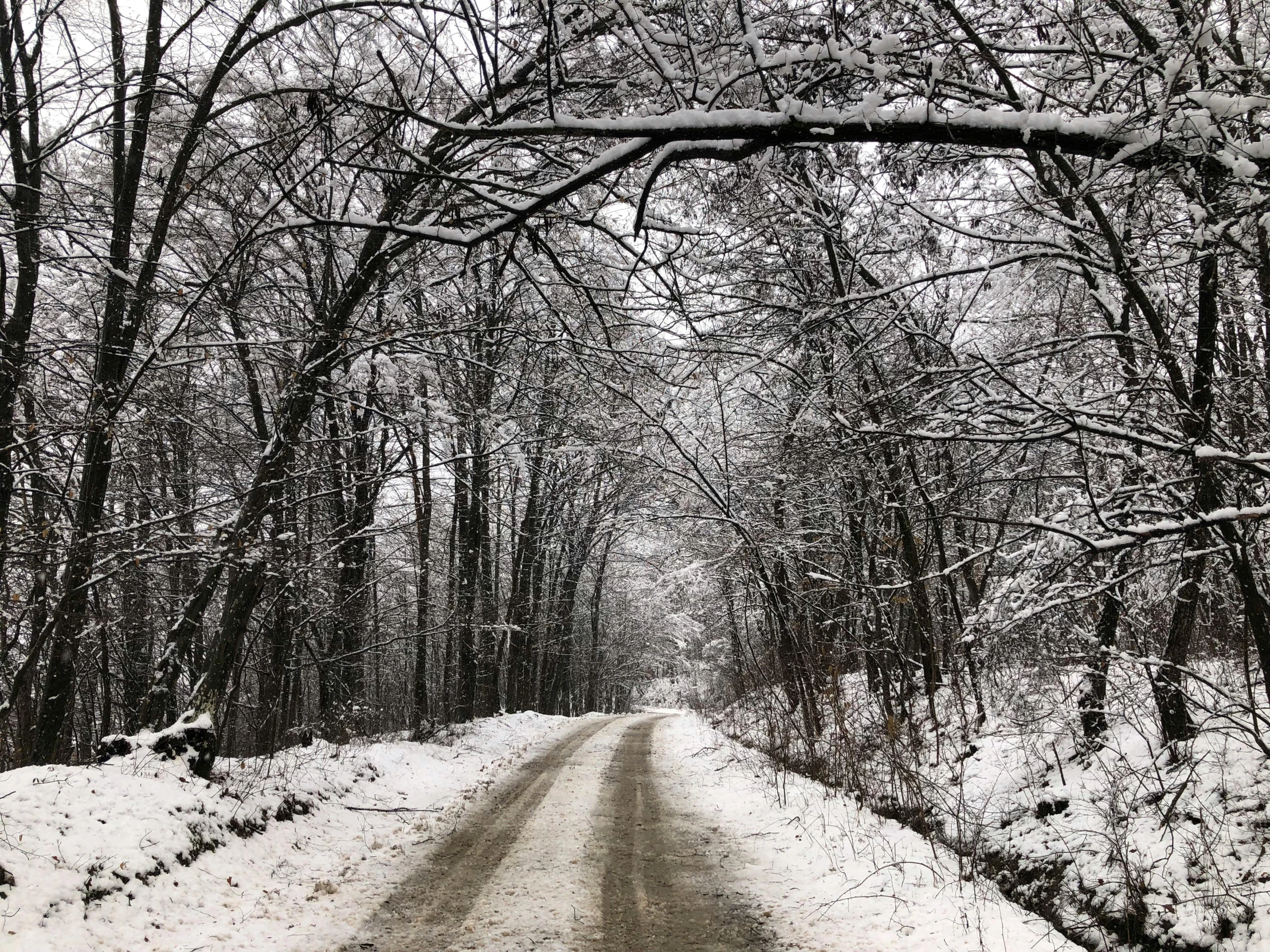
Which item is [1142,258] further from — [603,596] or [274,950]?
[603,596]

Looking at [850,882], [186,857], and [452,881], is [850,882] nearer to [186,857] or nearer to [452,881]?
[452,881]

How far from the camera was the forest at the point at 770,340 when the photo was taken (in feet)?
11.9

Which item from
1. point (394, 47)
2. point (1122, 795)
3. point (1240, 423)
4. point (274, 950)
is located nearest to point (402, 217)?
point (394, 47)

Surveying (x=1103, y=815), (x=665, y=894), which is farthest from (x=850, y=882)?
(x=1103, y=815)

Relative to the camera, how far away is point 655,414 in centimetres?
735

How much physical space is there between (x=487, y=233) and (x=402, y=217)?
4.49m

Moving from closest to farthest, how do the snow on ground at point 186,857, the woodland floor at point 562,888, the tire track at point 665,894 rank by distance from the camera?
the snow on ground at point 186,857 → the woodland floor at point 562,888 → the tire track at point 665,894

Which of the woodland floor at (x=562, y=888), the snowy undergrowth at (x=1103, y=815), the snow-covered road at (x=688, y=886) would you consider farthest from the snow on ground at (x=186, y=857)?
the snowy undergrowth at (x=1103, y=815)

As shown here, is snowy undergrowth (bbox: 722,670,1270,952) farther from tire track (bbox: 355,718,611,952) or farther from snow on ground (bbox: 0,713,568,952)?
snow on ground (bbox: 0,713,568,952)

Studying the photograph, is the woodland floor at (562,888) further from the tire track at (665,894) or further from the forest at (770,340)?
the forest at (770,340)

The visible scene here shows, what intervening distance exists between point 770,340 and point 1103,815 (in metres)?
4.52

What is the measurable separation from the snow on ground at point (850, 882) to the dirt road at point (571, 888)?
322mm

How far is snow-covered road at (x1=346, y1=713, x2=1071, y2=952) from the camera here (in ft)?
13.9

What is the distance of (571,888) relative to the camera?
5.16 metres
